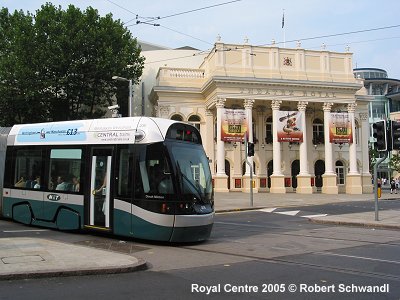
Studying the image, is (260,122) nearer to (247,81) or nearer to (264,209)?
(247,81)

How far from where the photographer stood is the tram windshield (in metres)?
10.9

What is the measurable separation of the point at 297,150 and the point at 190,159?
37950 millimetres

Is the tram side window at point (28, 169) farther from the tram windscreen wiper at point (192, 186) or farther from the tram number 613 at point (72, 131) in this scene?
the tram windscreen wiper at point (192, 186)

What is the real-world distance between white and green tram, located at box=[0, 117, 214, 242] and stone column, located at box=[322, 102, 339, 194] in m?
35.5

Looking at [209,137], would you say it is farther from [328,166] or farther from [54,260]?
[54,260]

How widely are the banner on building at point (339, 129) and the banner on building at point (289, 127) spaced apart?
11.5 feet

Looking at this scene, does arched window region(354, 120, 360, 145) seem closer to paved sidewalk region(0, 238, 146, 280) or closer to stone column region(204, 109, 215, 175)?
stone column region(204, 109, 215, 175)

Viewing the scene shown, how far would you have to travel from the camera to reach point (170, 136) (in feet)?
37.1

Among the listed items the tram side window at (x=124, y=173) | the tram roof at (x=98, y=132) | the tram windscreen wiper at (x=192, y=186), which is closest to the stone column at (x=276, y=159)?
the tram roof at (x=98, y=132)

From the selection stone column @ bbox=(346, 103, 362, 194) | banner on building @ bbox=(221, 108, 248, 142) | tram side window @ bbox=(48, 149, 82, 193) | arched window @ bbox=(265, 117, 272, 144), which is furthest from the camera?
arched window @ bbox=(265, 117, 272, 144)

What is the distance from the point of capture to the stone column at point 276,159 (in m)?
43.5

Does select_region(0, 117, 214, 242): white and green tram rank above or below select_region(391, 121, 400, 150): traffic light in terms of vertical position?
below

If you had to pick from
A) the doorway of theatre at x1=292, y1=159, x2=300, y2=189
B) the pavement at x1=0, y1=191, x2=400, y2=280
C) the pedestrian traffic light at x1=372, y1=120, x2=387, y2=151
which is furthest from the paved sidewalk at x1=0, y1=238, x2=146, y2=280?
the doorway of theatre at x1=292, y1=159, x2=300, y2=189

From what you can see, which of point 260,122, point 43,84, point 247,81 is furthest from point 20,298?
point 260,122
